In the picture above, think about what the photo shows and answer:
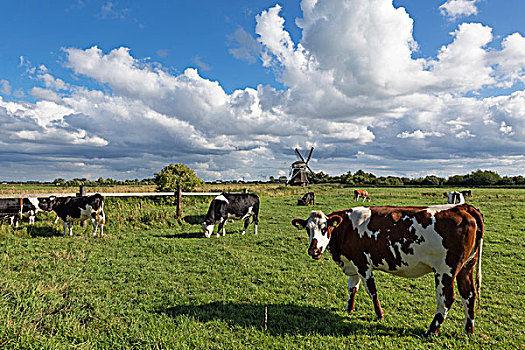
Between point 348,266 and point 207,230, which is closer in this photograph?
point 348,266

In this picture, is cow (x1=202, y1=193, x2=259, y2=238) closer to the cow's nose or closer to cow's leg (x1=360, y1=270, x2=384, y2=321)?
the cow's nose

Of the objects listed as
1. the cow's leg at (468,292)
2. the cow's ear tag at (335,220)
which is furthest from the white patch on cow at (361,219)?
the cow's leg at (468,292)

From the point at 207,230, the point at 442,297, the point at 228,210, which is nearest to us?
the point at 442,297

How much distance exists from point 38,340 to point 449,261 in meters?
5.80

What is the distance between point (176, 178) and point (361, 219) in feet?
76.7

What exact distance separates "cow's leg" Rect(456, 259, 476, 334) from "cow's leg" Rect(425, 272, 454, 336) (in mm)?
473

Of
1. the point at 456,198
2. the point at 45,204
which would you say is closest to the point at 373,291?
the point at 45,204

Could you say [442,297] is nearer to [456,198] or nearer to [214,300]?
[214,300]

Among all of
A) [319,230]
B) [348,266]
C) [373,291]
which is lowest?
[373,291]

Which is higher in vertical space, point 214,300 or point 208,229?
point 208,229

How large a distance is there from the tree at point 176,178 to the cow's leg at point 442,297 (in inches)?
926

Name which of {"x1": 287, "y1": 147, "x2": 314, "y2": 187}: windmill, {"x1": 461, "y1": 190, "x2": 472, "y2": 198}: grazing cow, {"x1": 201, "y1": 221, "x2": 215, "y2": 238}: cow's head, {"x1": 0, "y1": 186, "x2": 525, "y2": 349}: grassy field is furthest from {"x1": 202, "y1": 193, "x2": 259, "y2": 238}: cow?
{"x1": 287, "y1": 147, "x2": 314, "y2": 187}: windmill

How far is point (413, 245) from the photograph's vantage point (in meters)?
4.50

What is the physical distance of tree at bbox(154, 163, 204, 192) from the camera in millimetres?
25641
